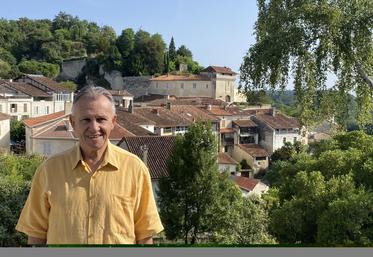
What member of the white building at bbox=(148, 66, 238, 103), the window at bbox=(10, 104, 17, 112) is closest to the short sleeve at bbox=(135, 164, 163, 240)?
the window at bbox=(10, 104, 17, 112)

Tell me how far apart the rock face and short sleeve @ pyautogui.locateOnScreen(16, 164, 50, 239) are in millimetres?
32774

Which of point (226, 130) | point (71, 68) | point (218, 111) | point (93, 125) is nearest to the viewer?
point (93, 125)

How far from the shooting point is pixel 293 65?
4.41 meters

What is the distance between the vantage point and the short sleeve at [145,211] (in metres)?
1.66

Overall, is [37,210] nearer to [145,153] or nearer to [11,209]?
[11,209]

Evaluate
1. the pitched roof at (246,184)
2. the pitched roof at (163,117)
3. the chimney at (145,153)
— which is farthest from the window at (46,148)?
the pitched roof at (246,184)

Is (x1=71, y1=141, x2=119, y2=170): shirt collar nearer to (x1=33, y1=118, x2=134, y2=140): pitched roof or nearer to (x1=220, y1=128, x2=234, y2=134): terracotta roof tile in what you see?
(x1=33, y1=118, x2=134, y2=140): pitched roof

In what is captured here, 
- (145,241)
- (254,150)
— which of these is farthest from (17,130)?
(145,241)

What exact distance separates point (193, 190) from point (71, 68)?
27475 mm

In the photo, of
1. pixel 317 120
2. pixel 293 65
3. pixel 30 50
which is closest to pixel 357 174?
pixel 317 120

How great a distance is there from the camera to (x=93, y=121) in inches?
63.2

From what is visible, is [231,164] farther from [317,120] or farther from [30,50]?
[317,120]

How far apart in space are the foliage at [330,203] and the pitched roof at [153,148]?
476cm

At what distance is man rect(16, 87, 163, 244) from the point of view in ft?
5.29
